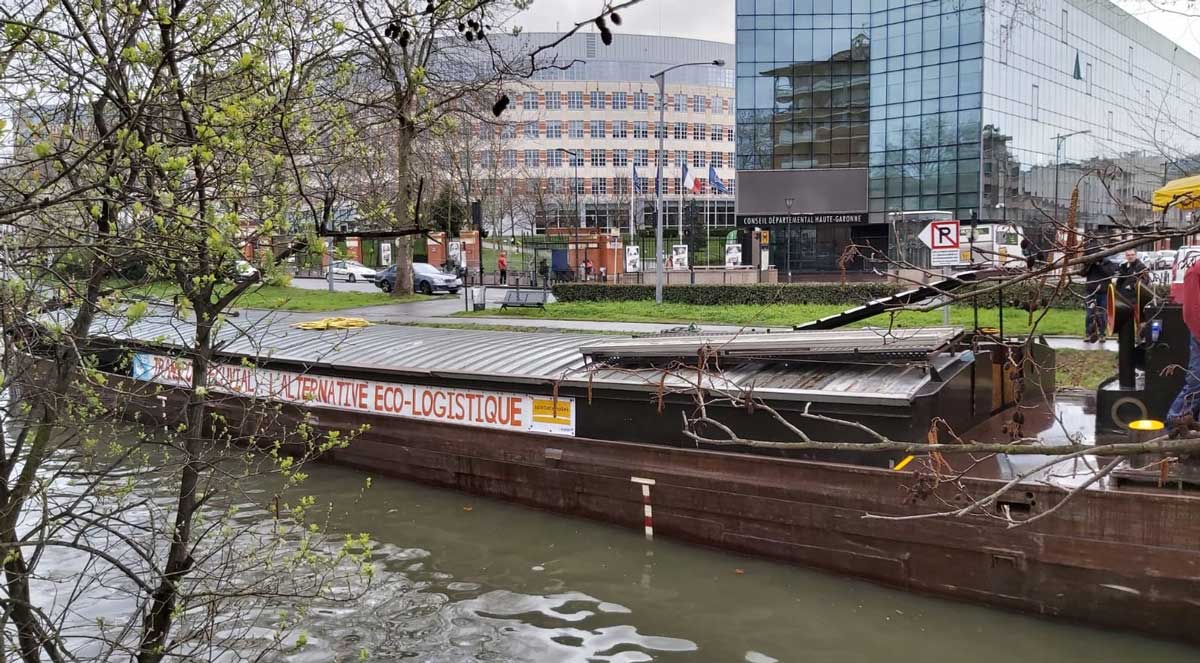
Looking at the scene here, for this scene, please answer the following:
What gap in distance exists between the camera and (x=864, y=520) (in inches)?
310

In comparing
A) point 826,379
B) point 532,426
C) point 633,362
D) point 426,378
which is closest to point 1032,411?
point 826,379

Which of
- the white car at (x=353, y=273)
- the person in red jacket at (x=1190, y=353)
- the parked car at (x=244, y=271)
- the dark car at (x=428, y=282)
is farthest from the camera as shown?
the white car at (x=353, y=273)

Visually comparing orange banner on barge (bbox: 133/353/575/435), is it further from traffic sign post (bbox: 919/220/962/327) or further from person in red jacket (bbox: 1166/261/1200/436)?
traffic sign post (bbox: 919/220/962/327)

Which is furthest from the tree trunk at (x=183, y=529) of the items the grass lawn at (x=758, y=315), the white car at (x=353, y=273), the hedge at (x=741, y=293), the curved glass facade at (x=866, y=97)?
the curved glass facade at (x=866, y=97)

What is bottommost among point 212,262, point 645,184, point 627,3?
point 212,262

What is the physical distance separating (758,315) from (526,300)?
9654mm

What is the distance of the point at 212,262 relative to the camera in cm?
452

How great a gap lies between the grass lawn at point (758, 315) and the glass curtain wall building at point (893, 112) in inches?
1012

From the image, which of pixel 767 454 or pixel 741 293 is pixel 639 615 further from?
pixel 741 293

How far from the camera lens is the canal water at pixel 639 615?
24.0 ft

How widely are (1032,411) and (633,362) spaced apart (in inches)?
189

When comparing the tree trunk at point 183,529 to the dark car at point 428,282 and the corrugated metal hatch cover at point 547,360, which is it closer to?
the corrugated metal hatch cover at point 547,360

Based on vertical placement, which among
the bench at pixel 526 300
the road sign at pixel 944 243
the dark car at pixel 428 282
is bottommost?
the bench at pixel 526 300

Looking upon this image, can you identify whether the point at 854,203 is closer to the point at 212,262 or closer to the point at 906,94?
the point at 906,94
